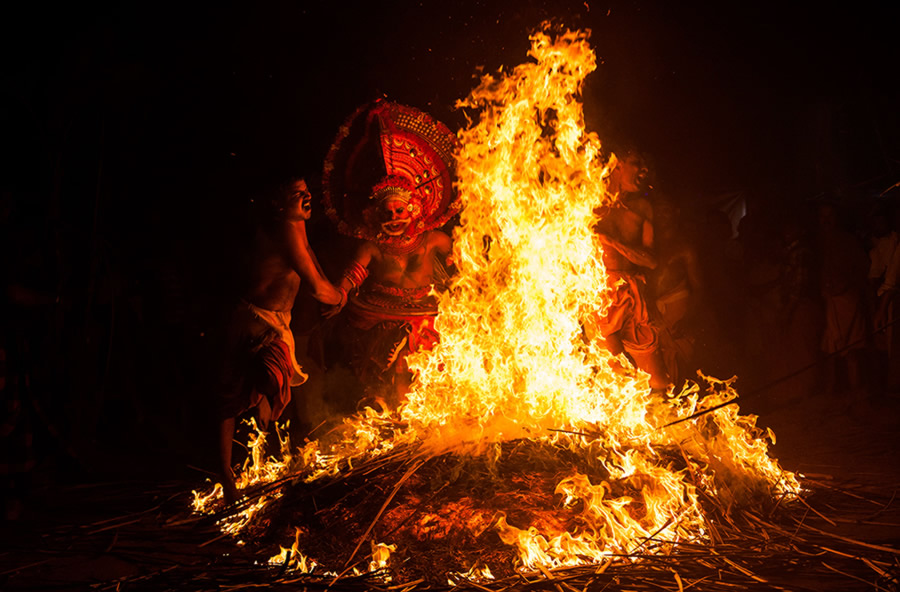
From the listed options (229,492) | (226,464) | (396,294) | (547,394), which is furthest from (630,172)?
(229,492)

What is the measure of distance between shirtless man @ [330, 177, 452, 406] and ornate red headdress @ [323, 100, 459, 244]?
10 centimetres

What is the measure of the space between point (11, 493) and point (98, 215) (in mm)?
2761

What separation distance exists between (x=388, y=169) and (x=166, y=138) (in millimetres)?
2506

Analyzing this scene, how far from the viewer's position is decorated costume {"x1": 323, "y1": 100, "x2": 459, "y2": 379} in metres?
6.36

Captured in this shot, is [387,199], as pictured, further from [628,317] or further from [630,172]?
[628,317]

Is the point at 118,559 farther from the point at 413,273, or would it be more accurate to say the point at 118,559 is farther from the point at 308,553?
the point at 413,273

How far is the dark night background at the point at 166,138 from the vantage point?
6266mm

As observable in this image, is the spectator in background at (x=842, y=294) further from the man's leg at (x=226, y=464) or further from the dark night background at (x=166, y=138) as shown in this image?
the man's leg at (x=226, y=464)

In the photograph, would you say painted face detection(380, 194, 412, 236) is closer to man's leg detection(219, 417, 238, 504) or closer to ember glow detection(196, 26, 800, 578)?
ember glow detection(196, 26, 800, 578)

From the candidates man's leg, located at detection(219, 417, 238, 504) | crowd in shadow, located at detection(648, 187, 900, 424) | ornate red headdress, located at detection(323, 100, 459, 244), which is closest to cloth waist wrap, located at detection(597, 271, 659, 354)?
crowd in shadow, located at detection(648, 187, 900, 424)

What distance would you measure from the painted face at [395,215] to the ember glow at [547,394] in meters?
0.60

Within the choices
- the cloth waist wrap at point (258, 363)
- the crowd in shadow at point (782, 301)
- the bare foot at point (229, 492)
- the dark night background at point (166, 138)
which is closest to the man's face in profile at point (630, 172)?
the crowd in shadow at point (782, 301)

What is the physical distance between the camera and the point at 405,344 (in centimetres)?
687

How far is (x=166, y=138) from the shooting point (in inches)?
270
